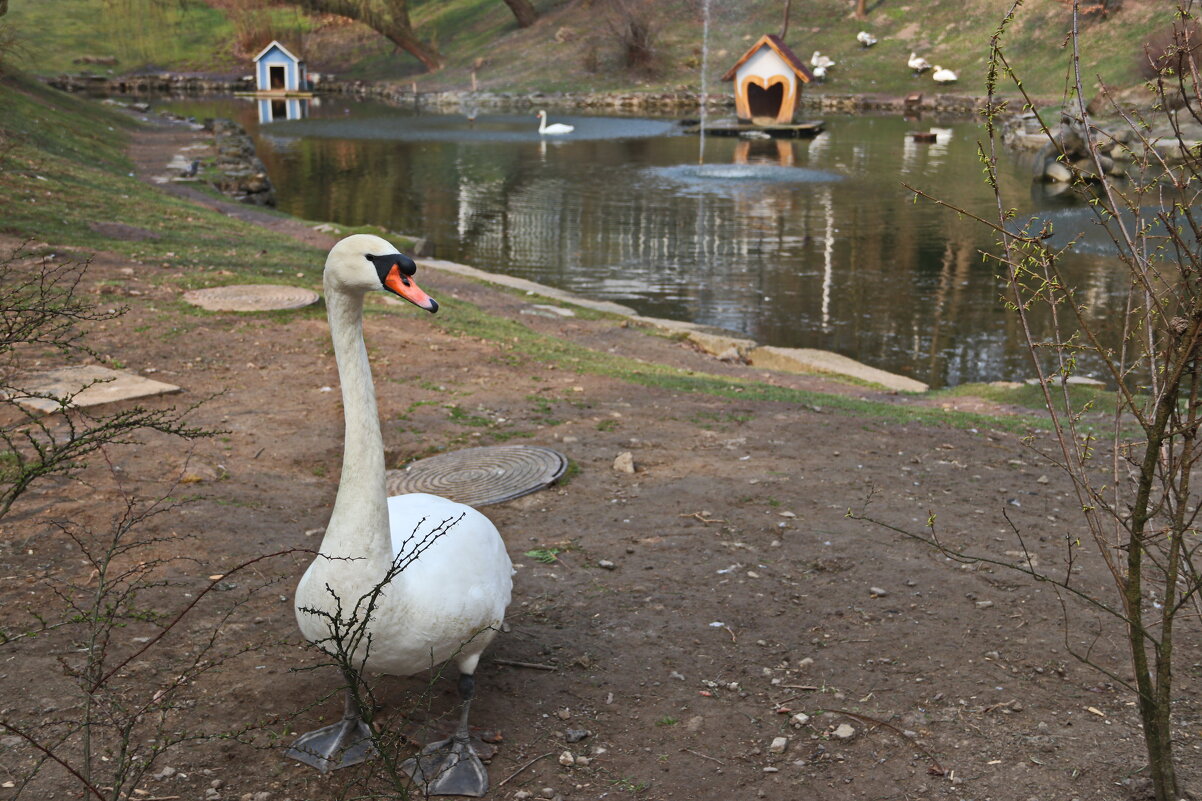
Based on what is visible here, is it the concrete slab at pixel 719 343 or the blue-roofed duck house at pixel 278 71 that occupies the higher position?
the blue-roofed duck house at pixel 278 71

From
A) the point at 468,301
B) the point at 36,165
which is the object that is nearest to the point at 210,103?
the point at 36,165

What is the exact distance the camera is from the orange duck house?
48438 millimetres

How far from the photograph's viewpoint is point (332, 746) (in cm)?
424

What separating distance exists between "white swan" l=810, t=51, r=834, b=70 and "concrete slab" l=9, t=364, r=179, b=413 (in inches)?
2276

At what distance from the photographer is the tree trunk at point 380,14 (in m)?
65.7

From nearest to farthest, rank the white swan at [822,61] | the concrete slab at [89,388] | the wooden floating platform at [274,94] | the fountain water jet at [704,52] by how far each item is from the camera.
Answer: the concrete slab at [89,388] → the fountain water jet at [704,52] → the white swan at [822,61] → the wooden floating platform at [274,94]

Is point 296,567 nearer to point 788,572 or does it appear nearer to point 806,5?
point 788,572

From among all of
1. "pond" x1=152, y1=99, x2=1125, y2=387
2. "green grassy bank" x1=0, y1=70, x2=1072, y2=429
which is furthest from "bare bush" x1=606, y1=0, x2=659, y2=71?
"green grassy bank" x1=0, y1=70, x2=1072, y2=429

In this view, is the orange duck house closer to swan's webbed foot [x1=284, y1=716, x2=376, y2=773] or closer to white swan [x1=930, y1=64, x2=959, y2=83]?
white swan [x1=930, y1=64, x2=959, y2=83]

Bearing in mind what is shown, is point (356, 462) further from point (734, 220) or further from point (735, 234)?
point (734, 220)

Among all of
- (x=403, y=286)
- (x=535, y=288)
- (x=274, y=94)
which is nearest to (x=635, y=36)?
(x=274, y=94)

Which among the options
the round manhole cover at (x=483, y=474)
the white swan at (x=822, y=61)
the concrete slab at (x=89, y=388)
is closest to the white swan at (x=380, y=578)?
the round manhole cover at (x=483, y=474)

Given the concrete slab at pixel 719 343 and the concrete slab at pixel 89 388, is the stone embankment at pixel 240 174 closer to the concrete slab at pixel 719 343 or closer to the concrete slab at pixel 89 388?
the concrete slab at pixel 719 343

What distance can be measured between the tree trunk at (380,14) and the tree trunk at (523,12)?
21.4 feet
